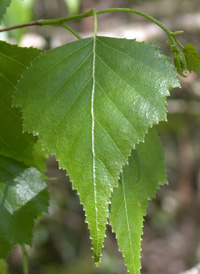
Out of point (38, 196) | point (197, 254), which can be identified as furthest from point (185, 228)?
point (38, 196)

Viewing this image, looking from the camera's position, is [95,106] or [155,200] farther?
[155,200]

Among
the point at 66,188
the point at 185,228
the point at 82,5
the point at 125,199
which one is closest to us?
the point at 125,199

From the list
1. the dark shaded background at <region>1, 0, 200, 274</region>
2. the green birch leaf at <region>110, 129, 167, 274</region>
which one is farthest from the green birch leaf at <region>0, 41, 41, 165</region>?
the dark shaded background at <region>1, 0, 200, 274</region>

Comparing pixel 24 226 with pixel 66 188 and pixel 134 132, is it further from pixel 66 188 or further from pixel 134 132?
pixel 66 188

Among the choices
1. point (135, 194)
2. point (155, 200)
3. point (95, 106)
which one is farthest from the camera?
point (155, 200)

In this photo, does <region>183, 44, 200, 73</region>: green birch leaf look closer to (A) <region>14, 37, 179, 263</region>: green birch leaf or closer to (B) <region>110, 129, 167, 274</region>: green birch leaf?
(A) <region>14, 37, 179, 263</region>: green birch leaf

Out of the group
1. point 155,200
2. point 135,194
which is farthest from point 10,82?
point 155,200

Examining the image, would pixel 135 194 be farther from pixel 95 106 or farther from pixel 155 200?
pixel 155 200
